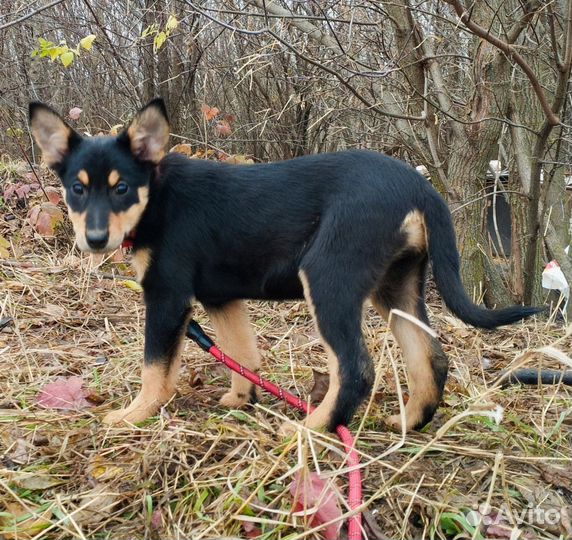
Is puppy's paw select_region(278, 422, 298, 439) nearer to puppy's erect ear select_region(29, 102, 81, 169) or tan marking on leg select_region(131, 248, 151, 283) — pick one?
tan marking on leg select_region(131, 248, 151, 283)

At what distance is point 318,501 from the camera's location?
2404mm

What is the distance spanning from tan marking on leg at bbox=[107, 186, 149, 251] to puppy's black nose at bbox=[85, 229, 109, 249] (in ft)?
0.10

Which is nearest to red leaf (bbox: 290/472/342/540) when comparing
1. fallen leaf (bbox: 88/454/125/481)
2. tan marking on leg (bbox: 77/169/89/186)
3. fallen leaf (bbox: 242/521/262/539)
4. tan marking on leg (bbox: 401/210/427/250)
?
fallen leaf (bbox: 242/521/262/539)

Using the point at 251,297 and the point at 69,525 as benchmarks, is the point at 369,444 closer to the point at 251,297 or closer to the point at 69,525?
the point at 251,297

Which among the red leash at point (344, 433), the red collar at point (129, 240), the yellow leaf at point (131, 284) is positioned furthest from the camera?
the yellow leaf at point (131, 284)

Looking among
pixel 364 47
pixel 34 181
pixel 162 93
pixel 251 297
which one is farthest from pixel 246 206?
pixel 162 93

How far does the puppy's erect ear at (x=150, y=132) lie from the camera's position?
11.1 feet

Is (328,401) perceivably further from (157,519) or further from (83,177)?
(83,177)

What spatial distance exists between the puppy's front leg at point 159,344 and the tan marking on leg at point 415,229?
4.07 feet

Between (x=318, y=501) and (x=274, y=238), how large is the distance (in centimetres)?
143

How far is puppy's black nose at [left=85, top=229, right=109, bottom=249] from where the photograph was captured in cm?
312

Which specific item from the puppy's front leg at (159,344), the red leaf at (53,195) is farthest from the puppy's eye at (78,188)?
the red leaf at (53,195)

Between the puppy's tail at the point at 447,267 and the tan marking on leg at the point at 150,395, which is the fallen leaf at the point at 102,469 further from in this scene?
the puppy's tail at the point at 447,267

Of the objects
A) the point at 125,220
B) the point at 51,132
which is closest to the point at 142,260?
the point at 125,220
